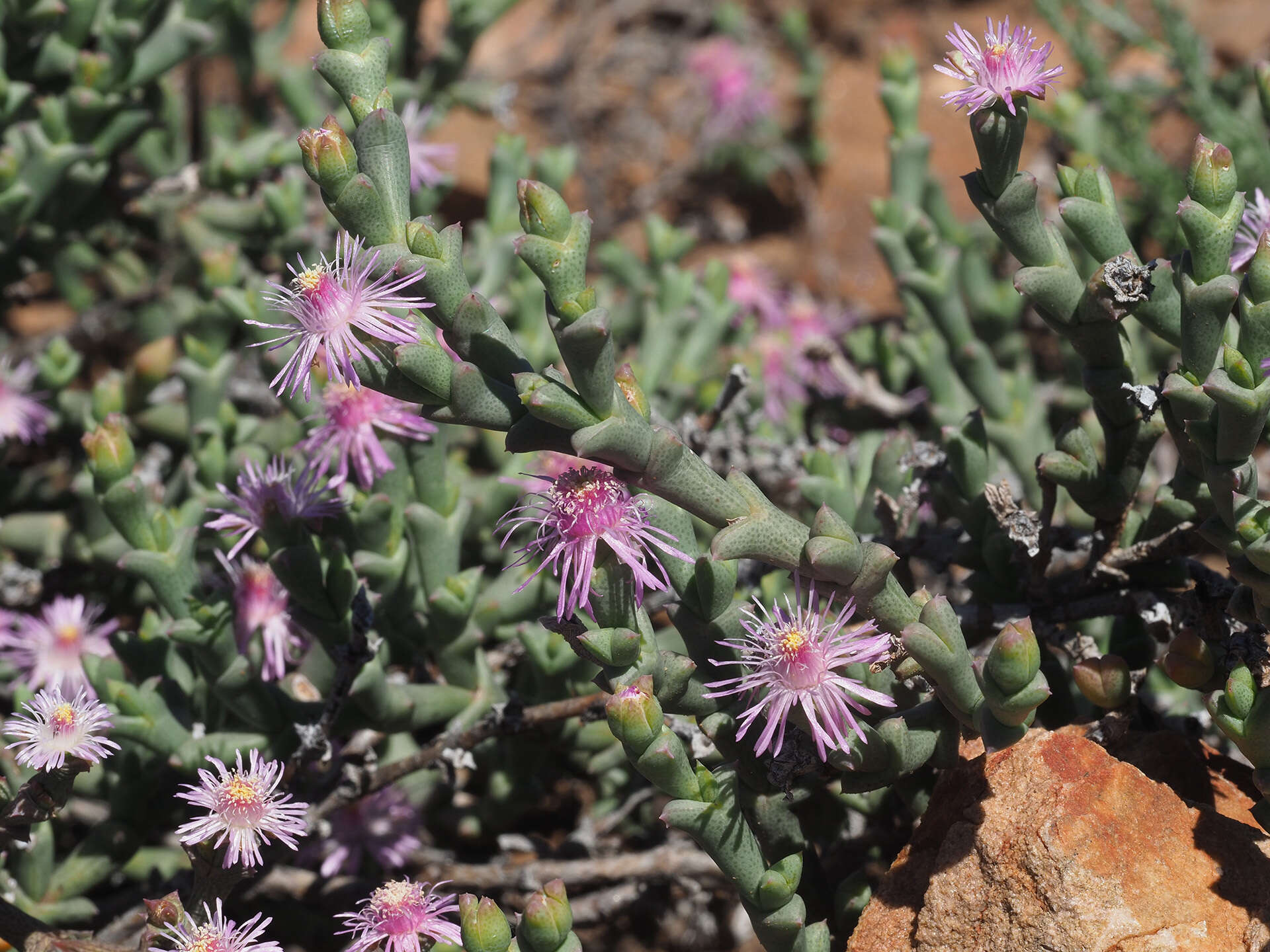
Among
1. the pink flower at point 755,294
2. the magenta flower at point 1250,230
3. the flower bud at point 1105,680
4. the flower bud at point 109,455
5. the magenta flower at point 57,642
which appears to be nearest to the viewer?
the flower bud at point 1105,680

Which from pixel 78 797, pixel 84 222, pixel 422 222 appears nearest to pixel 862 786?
pixel 422 222

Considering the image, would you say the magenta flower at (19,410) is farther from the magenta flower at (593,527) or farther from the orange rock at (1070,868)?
the orange rock at (1070,868)

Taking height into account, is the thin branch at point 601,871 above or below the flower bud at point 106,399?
below

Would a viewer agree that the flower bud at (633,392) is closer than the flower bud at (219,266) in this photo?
Yes

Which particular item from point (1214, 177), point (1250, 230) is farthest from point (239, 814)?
point (1250, 230)

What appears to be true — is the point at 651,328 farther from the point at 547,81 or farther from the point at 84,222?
the point at 547,81

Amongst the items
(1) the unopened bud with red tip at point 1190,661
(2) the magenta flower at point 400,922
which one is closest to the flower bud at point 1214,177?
(1) the unopened bud with red tip at point 1190,661

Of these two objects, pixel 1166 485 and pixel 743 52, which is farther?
pixel 743 52
